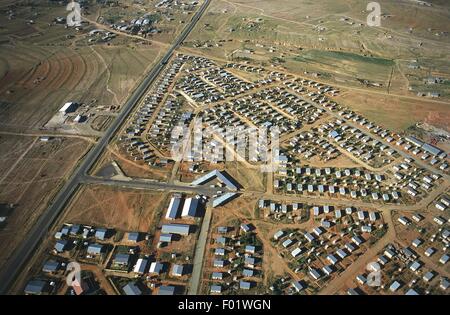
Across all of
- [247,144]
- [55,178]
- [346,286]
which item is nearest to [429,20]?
[247,144]

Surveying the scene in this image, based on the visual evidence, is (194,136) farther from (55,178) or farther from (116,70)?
(116,70)

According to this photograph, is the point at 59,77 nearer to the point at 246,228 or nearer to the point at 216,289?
the point at 246,228

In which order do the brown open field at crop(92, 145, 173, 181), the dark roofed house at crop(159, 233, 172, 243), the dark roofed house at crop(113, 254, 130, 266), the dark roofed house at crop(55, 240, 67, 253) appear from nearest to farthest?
the dark roofed house at crop(113, 254, 130, 266) < the dark roofed house at crop(55, 240, 67, 253) < the dark roofed house at crop(159, 233, 172, 243) < the brown open field at crop(92, 145, 173, 181)

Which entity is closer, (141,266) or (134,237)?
(141,266)

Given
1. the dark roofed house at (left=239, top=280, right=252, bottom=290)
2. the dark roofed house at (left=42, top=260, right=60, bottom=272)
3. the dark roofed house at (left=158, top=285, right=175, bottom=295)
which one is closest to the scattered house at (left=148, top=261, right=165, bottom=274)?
the dark roofed house at (left=158, top=285, right=175, bottom=295)

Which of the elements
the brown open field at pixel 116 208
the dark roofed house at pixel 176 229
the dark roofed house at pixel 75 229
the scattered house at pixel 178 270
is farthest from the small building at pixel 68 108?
the scattered house at pixel 178 270

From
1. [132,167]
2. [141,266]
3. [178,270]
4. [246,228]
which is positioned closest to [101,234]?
[141,266]

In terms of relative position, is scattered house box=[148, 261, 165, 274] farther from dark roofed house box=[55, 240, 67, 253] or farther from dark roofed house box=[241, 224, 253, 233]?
dark roofed house box=[241, 224, 253, 233]
